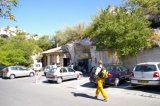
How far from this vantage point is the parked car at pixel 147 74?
1040cm

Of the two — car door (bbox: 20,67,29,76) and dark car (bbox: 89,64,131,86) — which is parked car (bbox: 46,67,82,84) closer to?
dark car (bbox: 89,64,131,86)

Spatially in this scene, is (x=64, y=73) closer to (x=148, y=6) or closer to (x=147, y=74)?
(x=147, y=74)

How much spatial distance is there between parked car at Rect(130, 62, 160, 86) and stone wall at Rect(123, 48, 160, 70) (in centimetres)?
691

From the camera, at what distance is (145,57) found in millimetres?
18188

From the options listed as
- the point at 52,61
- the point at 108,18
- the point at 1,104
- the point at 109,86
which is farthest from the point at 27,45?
the point at 1,104

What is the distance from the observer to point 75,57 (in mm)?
31047

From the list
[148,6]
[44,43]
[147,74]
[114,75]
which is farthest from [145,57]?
[44,43]

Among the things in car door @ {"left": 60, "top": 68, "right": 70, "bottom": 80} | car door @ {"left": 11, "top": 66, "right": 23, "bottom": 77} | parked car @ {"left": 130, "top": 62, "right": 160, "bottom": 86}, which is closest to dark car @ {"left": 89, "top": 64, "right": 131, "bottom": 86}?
parked car @ {"left": 130, "top": 62, "right": 160, "bottom": 86}

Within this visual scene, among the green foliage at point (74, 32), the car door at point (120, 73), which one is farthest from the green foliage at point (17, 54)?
the car door at point (120, 73)

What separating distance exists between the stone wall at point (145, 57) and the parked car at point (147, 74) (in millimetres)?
6915

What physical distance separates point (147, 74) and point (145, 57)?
803 centimetres

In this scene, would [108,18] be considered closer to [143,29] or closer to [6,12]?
[143,29]

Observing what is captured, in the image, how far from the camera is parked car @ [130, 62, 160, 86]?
10398mm

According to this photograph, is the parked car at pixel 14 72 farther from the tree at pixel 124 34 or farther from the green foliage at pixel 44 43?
the green foliage at pixel 44 43
